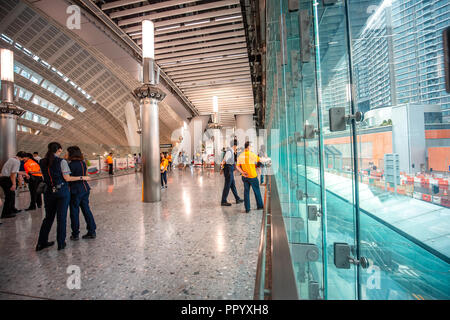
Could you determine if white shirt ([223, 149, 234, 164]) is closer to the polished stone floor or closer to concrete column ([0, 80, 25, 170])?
the polished stone floor

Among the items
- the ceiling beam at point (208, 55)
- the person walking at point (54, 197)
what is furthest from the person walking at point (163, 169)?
the ceiling beam at point (208, 55)

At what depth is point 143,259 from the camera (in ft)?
8.84

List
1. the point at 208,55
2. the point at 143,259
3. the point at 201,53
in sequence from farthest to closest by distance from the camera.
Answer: the point at 208,55, the point at 201,53, the point at 143,259

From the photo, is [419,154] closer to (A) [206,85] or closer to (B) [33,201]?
(B) [33,201]

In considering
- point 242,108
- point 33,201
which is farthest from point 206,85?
point 33,201

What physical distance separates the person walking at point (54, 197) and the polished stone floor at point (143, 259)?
0.20 m

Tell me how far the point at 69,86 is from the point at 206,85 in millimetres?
20895

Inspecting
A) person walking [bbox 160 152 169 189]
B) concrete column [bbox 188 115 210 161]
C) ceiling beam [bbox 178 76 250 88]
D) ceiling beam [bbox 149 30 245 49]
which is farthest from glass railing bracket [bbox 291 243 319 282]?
concrete column [bbox 188 115 210 161]

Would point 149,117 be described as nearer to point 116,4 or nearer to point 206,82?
point 116,4

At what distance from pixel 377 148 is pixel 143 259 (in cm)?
279

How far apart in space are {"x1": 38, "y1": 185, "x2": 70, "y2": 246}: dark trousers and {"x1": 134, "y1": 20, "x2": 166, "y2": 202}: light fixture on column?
320cm

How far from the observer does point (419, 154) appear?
28.4 inches

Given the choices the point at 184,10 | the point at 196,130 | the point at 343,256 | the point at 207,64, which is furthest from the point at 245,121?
the point at 343,256

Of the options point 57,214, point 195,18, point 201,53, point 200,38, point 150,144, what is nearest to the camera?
point 57,214
